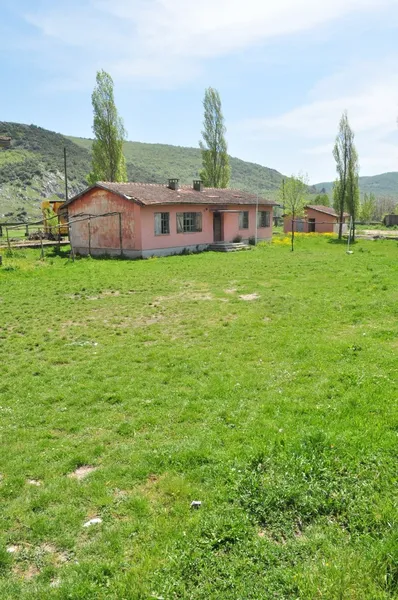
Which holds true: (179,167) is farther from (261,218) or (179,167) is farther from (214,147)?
(261,218)

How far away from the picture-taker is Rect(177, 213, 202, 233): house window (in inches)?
1007

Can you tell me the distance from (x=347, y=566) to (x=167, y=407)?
10.2 ft

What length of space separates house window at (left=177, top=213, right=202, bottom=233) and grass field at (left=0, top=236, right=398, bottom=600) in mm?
15990

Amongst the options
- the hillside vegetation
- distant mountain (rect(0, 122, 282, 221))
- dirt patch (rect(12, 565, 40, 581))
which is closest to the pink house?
dirt patch (rect(12, 565, 40, 581))

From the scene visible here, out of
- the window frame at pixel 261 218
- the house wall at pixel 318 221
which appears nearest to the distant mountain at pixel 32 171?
the house wall at pixel 318 221

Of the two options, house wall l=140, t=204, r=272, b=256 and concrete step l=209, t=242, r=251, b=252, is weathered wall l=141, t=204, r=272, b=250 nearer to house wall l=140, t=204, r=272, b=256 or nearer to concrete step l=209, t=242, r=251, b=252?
house wall l=140, t=204, r=272, b=256

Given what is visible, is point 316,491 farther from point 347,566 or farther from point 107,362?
point 107,362

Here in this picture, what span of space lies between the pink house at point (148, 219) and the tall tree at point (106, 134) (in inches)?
473

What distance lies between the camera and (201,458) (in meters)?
4.48

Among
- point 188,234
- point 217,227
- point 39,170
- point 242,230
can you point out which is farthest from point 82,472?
point 39,170

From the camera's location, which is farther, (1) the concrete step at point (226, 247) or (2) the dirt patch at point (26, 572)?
(1) the concrete step at point (226, 247)

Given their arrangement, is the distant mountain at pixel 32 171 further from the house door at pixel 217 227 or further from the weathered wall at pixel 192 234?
the house door at pixel 217 227

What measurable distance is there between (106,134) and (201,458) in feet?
126

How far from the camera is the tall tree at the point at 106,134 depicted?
3781 centimetres
